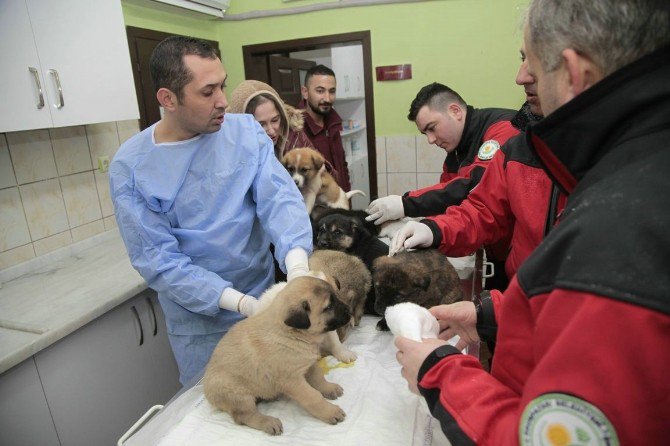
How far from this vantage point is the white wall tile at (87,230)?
3361 mm

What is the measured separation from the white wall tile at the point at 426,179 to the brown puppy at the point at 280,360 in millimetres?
3821

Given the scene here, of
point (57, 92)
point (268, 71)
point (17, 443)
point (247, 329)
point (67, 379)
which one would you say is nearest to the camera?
point (247, 329)

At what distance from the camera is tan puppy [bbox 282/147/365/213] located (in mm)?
3398

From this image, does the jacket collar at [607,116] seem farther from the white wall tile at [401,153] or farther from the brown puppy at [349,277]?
the white wall tile at [401,153]

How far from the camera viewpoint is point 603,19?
653 mm

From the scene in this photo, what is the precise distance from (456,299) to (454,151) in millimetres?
1558

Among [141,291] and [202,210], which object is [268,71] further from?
[202,210]

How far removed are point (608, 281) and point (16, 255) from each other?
3471 mm

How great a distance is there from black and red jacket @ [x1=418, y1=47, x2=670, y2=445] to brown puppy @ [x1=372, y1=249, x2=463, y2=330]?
1129 millimetres

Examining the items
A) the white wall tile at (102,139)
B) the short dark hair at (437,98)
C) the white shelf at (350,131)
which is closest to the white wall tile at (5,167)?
the white wall tile at (102,139)

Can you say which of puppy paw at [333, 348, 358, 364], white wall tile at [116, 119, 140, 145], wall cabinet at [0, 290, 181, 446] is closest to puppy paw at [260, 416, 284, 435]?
puppy paw at [333, 348, 358, 364]

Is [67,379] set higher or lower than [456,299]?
lower

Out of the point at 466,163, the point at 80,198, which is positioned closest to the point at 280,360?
the point at 466,163

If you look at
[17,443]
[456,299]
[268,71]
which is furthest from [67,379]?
[268,71]
